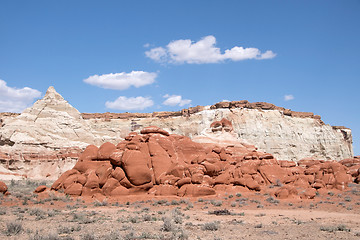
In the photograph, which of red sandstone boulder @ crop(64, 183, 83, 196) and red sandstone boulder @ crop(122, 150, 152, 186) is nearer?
red sandstone boulder @ crop(122, 150, 152, 186)

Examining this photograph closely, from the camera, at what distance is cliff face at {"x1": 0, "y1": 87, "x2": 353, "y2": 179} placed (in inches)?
1743

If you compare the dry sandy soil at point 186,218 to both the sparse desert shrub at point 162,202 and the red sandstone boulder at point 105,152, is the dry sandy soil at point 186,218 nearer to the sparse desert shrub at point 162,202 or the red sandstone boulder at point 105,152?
the sparse desert shrub at point 162,202

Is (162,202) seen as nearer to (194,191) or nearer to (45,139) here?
(194,191)

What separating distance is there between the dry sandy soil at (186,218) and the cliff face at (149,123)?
16.2 metres

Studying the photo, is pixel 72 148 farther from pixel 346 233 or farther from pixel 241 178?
pixel 346 233

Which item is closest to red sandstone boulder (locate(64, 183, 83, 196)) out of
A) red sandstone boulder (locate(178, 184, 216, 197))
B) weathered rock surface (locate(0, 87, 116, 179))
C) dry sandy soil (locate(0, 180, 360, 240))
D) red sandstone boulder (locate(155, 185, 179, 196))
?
dry sandy soil (locate(0, 180, 360, 240))

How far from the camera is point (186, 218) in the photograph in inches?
497

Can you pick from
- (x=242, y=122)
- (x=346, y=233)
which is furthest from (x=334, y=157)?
(x=346, y=233)

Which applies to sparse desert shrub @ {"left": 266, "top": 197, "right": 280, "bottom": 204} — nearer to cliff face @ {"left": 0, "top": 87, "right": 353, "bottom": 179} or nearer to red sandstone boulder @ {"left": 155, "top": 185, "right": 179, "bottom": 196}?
red sandstone boulder @ {"left": 155, "top": 185, "right": 179, "bottom": 196}

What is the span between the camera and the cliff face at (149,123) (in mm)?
44281

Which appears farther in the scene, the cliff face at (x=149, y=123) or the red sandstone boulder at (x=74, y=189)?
the cliff face at (x=149, y=123)

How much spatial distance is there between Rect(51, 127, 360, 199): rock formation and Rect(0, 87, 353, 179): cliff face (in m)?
9.32

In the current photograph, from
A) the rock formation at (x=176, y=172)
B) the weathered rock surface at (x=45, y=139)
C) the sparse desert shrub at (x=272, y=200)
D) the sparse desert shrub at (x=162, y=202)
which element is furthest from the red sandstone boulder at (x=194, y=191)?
the weathered rock surface at (x=45, y=139)

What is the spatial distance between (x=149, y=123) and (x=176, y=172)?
51525 millimetres
